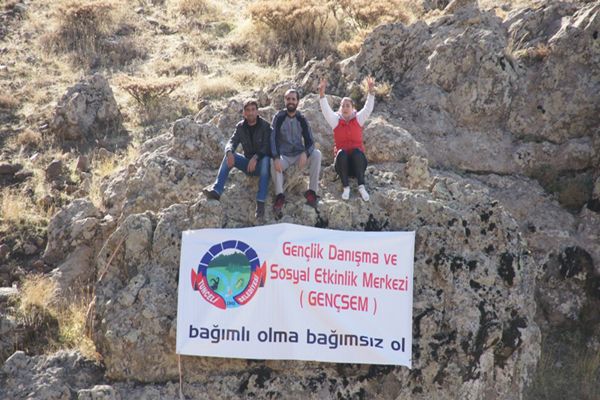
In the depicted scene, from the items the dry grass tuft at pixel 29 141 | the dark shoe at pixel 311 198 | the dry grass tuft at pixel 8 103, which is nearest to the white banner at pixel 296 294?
the dark shoe at pixel 311 198

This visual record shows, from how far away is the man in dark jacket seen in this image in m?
Result: 8.70

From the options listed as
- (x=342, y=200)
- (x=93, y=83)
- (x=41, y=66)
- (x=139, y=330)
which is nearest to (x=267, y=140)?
(x=342, y=200)

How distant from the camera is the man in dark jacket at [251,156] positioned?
8695 mm

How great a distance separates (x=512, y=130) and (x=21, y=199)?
7656mm

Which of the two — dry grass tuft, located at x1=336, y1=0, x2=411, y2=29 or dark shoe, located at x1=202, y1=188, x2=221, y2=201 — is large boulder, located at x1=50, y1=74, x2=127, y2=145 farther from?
dry grass tuft, located at x1=336, y1=0, x2=411, y2=29

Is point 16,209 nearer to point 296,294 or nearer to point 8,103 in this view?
point 8,103

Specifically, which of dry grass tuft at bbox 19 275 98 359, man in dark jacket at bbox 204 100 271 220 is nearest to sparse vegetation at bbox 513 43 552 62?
man in dark jacket at bbox 204 100 271 220

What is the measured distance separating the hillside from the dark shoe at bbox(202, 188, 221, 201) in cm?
11

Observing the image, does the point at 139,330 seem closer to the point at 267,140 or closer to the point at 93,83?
the point at 267,140

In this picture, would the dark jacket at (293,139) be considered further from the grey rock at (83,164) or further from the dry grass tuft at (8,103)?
the dry grass tuft at (8,103)

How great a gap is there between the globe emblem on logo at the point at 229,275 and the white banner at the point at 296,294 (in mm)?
11

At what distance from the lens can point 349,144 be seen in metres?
9.05

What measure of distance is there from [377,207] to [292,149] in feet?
4.03

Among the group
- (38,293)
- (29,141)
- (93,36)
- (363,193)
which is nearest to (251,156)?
(363,193)
